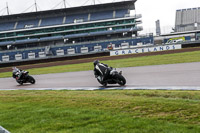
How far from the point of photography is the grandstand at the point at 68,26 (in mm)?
59344

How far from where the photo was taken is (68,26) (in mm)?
60906

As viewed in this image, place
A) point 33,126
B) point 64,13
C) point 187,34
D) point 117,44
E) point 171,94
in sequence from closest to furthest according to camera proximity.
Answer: point 33,126 → point 171,94 → point 117,44 → point 187,34 → point 64,13

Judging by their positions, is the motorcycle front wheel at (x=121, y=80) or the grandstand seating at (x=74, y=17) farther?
the grandstand seating at (x=74, y=17)

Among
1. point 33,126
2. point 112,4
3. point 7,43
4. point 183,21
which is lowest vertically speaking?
point 33,126

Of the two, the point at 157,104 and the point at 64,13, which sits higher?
the point at 64,13

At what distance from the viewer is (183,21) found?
67875 mm

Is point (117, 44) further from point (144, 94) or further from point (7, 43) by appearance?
point (144, 94)

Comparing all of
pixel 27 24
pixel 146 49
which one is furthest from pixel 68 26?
pixel 146 49

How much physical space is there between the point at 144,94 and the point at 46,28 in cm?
5666

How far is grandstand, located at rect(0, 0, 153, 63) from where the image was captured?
59.3m

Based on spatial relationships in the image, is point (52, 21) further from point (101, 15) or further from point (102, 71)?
point (102, 71)

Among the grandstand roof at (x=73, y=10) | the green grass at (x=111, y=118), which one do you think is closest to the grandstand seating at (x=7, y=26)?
the grandstand roof at (x=73, y=10)

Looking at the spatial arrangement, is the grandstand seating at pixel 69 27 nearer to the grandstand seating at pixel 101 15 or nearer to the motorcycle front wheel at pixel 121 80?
the grandstand seating at pixel 101 15

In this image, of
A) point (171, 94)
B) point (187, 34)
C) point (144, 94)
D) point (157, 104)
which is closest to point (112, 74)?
point (144, 94)
